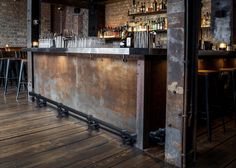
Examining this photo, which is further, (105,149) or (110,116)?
(110,116)

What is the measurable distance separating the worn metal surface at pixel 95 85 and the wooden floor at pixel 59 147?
0.89 feet

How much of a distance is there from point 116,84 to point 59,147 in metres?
0.91

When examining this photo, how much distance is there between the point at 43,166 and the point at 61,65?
2.15 m

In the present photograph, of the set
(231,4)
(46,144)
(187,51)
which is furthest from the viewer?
(231,4)

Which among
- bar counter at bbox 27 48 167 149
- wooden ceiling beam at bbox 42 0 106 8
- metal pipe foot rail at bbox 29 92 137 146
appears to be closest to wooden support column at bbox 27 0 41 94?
metal pipe foot rail at bbox 29 92 137 146

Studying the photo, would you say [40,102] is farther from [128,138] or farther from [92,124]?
[128,138]

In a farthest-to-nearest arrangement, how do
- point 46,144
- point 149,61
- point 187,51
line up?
1. point 46,144
2. point 149,61
3. point 187,51

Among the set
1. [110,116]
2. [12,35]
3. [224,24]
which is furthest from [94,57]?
[12,35]

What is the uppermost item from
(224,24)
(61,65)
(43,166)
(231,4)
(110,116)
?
(231,4)

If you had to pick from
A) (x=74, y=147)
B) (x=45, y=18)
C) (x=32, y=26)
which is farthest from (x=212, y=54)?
(x=45, y=18)

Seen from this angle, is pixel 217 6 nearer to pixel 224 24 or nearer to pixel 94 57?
pixel 224 24

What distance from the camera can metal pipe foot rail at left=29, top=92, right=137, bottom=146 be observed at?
2.79 meters

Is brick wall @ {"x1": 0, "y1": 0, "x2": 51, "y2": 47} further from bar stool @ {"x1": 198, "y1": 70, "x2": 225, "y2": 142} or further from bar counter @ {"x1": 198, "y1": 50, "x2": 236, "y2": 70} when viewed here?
bar stool @ {"x1": 198, "y1": 70, "x2": 225, "y2": 142}

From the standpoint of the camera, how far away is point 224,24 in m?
5.45
